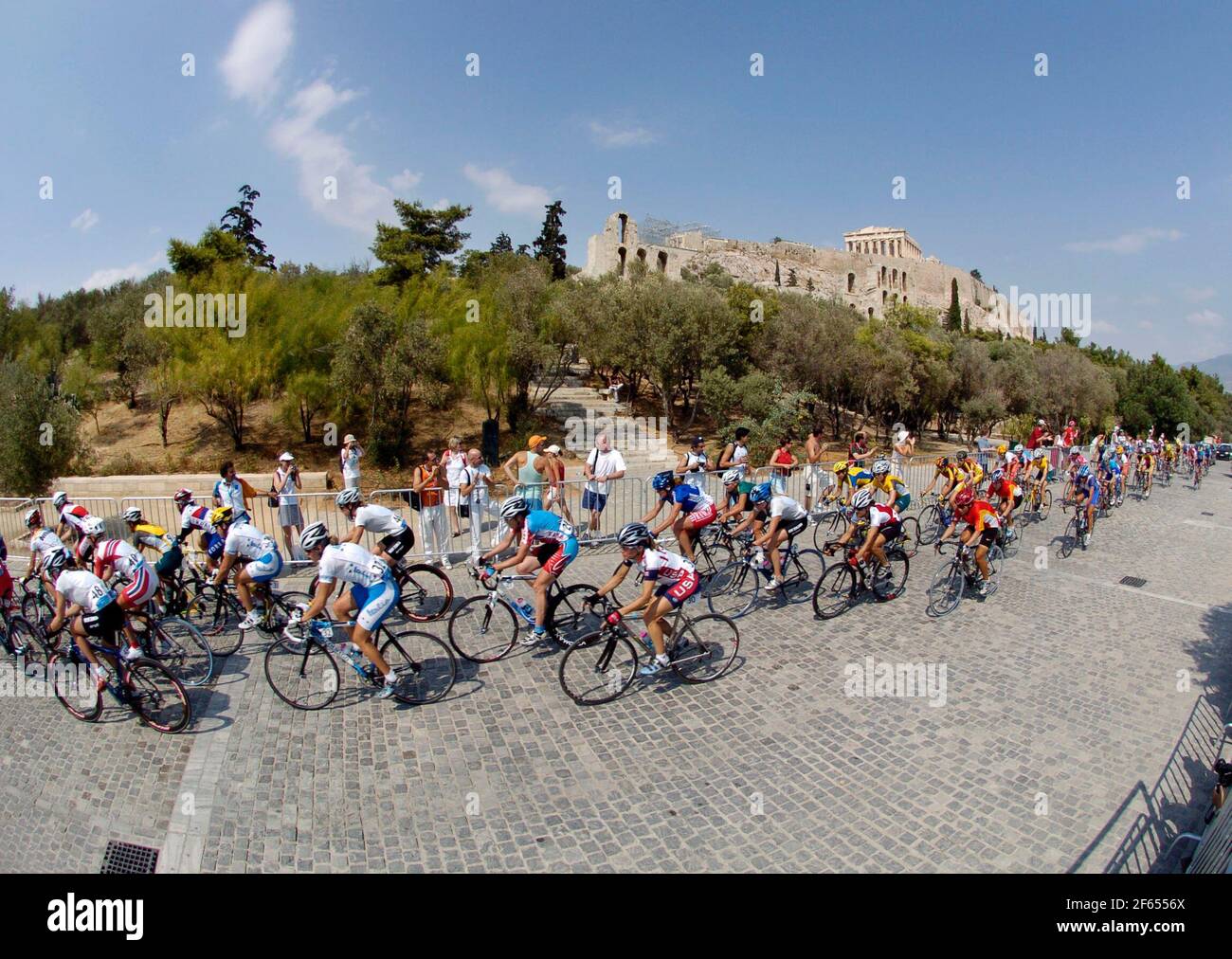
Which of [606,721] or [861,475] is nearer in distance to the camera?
[606,721]

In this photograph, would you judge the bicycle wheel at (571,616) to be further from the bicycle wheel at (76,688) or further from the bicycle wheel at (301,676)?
the bicycle wheel at (76,688)

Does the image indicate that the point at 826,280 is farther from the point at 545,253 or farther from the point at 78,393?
the point at 78,393

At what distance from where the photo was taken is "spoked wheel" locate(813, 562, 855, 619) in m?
8.52

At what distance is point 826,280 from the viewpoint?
81.7 metres

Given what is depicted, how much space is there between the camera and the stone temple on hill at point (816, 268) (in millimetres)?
67062

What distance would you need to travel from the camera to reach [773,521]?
8.18 metres

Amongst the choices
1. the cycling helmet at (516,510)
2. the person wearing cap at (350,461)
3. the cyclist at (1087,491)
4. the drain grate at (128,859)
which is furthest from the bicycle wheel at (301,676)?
the cyclist at (1087,491)

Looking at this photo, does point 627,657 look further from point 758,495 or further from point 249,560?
point 249,560

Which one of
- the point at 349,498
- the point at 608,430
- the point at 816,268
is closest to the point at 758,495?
the point at 349,498

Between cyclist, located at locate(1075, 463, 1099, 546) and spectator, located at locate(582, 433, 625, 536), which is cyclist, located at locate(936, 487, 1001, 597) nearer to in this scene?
spectator, located at locate(582, 433, 625, 536)

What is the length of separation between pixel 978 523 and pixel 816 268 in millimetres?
81618

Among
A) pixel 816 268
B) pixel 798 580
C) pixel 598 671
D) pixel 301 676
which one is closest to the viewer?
pixel 301 676
